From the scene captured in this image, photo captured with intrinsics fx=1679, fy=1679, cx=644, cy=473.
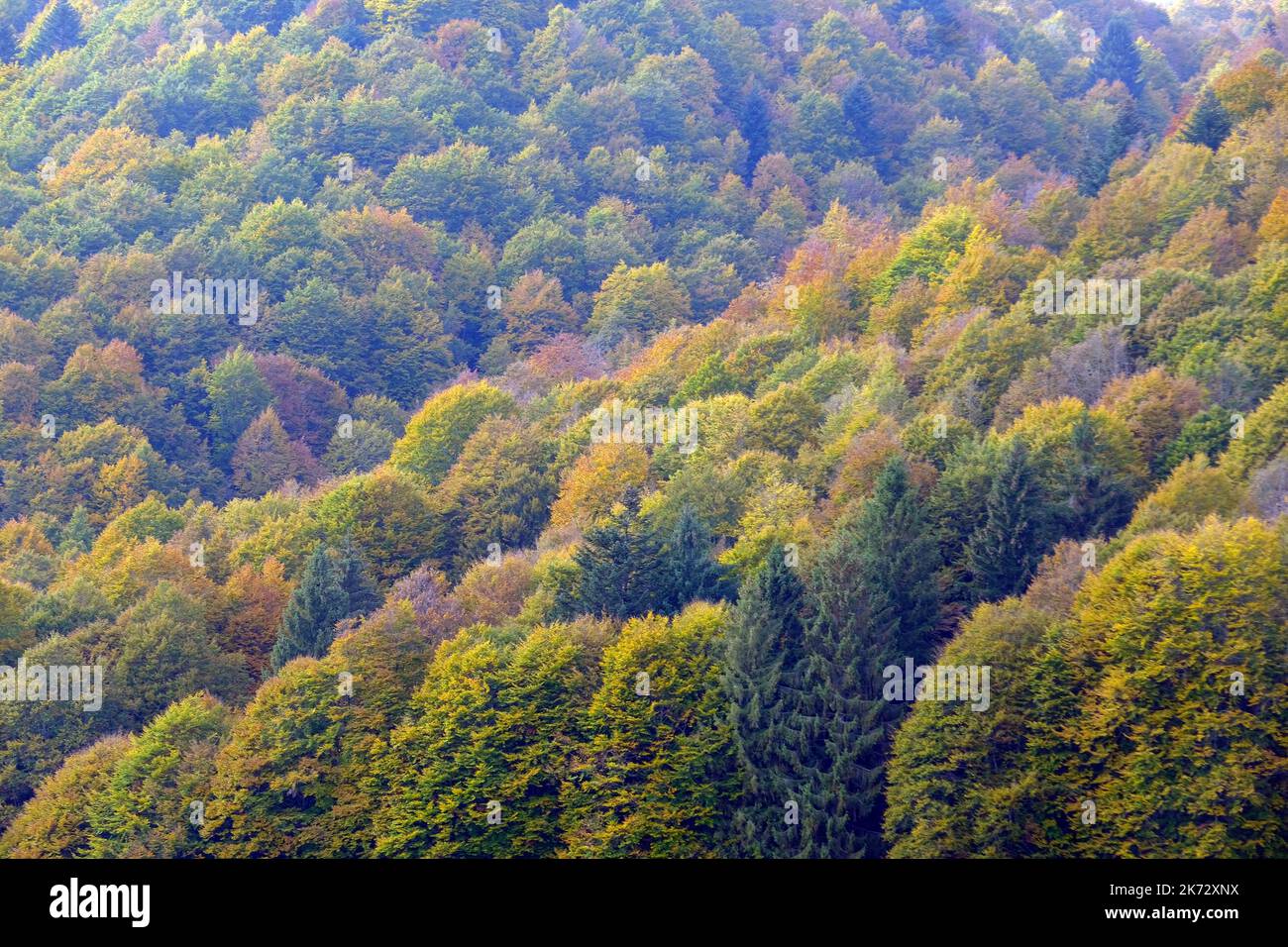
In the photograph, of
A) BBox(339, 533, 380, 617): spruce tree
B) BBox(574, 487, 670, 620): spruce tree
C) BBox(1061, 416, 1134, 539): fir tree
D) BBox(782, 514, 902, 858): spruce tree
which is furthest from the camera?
BBox(339, 533, 380, 617): spruce tree

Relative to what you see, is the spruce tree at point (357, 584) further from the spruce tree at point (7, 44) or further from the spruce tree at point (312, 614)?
the spruce tree at point (7, 44)

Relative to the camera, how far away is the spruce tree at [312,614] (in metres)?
61.0

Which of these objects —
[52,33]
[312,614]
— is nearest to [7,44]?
[52,33]

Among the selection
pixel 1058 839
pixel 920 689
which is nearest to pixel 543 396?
pixel 920 689

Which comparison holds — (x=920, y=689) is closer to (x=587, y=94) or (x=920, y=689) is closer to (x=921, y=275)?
(x=921, y=275)

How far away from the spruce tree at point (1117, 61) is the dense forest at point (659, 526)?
129 ft

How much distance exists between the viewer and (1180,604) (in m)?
45.8

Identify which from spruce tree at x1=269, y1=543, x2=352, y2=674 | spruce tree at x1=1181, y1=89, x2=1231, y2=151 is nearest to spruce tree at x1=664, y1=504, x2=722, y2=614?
spruce tree at x1=269, y1=543, x2=352, y2=674

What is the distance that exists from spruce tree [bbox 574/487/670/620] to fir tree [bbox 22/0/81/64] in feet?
445

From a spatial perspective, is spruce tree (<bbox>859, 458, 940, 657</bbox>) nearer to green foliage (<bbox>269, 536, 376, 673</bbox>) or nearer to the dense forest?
the dense forest

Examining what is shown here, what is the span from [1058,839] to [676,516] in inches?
872

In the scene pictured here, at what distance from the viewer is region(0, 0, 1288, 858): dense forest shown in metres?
48.0

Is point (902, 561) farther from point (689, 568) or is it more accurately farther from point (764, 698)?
point (689, 568)

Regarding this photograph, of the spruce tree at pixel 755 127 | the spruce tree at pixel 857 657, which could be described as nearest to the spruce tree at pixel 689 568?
the spruce tree at pixel 857 657
